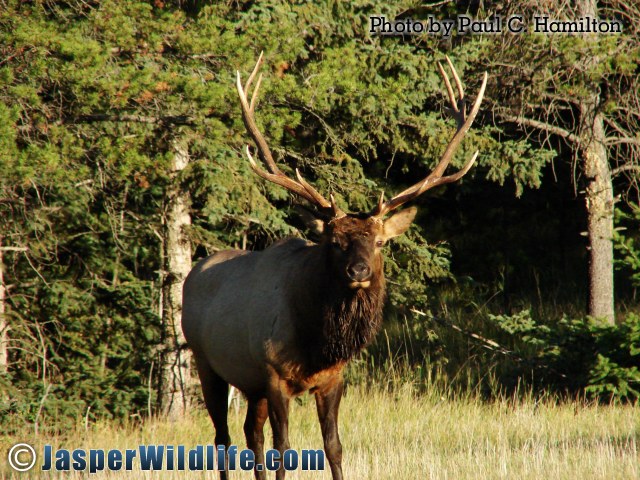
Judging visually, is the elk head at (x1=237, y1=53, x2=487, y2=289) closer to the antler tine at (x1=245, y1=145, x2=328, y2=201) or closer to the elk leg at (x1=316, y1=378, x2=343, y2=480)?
the antler tine at (x1=245, y1=145, x2=328, y2=201)

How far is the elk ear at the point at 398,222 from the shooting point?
6.40 metres

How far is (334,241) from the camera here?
6082 mm

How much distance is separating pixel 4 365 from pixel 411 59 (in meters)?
5.39

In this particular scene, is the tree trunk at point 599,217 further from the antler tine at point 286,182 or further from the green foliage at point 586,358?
the antler tine at point 286,182

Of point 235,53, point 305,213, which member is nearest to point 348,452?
point 305,213

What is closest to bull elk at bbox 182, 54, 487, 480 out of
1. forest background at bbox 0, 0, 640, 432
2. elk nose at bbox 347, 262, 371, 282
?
elk nose at bbox 347, 262, 371, 282

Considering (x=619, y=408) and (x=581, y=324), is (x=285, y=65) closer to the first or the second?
(x=581, y=324)

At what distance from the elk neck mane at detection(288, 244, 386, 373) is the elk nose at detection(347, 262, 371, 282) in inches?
11.9

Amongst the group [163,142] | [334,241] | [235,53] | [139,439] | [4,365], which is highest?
[235,53]

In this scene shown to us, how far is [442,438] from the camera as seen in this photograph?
8297 mm

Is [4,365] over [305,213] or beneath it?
beneath

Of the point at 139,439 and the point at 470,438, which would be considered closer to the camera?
the point at 470,438

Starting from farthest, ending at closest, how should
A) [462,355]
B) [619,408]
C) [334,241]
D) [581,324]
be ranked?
1. [462,355]
2. [581,324]
3. [619,408]
4. [334,241]

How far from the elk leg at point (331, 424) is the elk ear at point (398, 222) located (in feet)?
3.58
